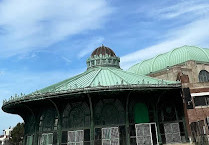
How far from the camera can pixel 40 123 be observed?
77.0ft

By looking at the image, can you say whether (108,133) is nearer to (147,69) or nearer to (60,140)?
(60,140)

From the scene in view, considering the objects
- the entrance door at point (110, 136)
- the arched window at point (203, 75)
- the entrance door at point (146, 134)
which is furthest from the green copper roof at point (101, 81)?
the arched window at point (203, 75)

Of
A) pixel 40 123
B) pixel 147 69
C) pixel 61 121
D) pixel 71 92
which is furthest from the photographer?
pixel 147 69

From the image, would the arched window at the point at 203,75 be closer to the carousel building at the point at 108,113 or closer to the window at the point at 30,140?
the carousel building at the point at 108,113

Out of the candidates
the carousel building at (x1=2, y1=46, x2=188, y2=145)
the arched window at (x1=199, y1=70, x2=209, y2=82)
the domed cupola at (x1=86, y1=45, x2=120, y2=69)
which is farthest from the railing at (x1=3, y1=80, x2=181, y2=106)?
the arched window at (x1=199, y1=70, x2=209, y2=82)

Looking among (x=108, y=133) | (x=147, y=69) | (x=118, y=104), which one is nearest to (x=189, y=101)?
(x=118, y=104)

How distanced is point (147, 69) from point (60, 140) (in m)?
A: 25.4

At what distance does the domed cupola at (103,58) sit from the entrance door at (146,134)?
397 inches

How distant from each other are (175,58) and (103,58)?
16.1m

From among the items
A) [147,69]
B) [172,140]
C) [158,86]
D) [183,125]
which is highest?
[147,69]

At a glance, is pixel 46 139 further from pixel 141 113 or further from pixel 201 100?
pixel 201 100

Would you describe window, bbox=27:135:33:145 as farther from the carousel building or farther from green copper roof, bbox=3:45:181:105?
green copper roof, bbox=3:45:181:105

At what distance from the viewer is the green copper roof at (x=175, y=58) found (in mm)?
38406

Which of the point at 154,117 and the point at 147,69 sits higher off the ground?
the point at 147,69
